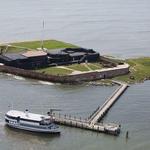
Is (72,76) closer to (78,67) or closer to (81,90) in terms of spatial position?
(81,90)

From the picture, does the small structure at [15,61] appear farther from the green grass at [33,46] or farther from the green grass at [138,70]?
the green grass at [138,70]

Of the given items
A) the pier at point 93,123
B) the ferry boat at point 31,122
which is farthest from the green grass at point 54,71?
the ferry boat at point 31,122

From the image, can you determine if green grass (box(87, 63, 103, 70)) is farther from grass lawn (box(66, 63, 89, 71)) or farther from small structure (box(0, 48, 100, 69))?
small structure (box(0, 48, 100, 69))

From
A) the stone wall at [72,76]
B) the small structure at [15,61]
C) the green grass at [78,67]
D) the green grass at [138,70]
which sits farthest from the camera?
the small structure at [15,61]

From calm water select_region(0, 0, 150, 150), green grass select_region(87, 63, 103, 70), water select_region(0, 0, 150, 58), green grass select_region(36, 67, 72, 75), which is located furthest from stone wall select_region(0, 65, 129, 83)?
water select_region(0, 0, 150, 58)

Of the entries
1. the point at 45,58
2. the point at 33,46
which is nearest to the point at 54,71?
the point at 45,58

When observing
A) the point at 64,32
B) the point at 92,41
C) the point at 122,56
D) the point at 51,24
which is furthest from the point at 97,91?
the point at 51,24

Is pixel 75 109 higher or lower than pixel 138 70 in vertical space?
lower
